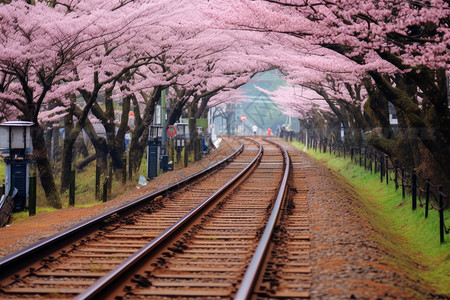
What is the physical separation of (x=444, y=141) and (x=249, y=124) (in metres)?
93.0

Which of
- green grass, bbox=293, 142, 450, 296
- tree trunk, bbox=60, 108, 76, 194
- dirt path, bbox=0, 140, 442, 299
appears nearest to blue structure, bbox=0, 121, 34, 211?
dirt path, bbox=0, 140, 442, 299

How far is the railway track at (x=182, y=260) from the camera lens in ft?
19.5

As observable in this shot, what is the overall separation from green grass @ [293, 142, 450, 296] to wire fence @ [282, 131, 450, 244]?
239 mm

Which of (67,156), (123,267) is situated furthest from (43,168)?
(123,267)

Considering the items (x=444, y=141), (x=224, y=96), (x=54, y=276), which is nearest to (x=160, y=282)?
(x=54, y=276)

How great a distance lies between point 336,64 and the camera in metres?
19.9

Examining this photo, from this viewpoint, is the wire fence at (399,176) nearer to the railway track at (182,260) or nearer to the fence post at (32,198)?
A: the railway track at (182,260)

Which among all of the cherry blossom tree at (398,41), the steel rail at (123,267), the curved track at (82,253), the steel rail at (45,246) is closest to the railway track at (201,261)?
the steel rail at (123,267)

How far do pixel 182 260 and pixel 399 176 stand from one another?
36.5ft

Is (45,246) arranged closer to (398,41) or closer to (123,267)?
(123,267)

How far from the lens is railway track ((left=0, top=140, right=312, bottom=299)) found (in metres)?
5.93

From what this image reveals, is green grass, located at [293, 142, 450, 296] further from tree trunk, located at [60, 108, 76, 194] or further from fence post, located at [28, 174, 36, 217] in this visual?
tree trunk, located at [60, 108, 76, 194]

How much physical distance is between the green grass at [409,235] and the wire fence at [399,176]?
0.78 ft

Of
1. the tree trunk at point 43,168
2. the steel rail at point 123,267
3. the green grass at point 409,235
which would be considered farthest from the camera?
the tree trunk at point 43,168
